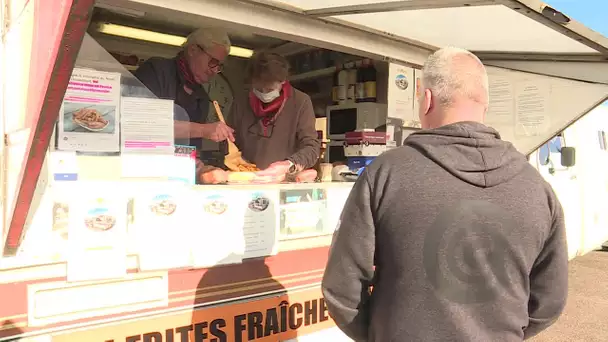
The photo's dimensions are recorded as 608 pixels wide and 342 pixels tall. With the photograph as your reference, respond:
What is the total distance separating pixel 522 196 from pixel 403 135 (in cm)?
219

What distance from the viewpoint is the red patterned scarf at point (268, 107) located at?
338cm

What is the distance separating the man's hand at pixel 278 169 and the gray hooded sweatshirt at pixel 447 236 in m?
1.23

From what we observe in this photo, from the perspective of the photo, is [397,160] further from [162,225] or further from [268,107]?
[268,107]

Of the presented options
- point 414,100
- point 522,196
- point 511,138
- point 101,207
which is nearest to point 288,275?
point 101,207

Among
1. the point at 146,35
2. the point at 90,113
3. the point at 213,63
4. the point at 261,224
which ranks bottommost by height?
the point at 261,224

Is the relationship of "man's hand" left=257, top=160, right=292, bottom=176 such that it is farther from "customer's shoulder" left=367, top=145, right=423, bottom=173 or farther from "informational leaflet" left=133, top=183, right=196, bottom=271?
"customer's shoulder" left=367, top=145, right=423, bottom=173

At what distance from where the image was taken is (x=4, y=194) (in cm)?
196

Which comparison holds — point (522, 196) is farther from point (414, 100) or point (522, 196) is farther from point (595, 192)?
point (595, 192)

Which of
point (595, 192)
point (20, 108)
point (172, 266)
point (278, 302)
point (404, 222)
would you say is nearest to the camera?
point (404, 222)

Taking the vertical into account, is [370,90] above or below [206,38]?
below

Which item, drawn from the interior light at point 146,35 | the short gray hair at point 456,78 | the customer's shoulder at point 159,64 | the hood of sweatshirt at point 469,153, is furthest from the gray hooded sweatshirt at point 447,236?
the interior light at point 146,35

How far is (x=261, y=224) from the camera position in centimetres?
262

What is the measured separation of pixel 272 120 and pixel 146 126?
122 cm

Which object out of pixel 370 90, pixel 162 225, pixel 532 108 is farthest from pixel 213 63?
pixel 532 108
